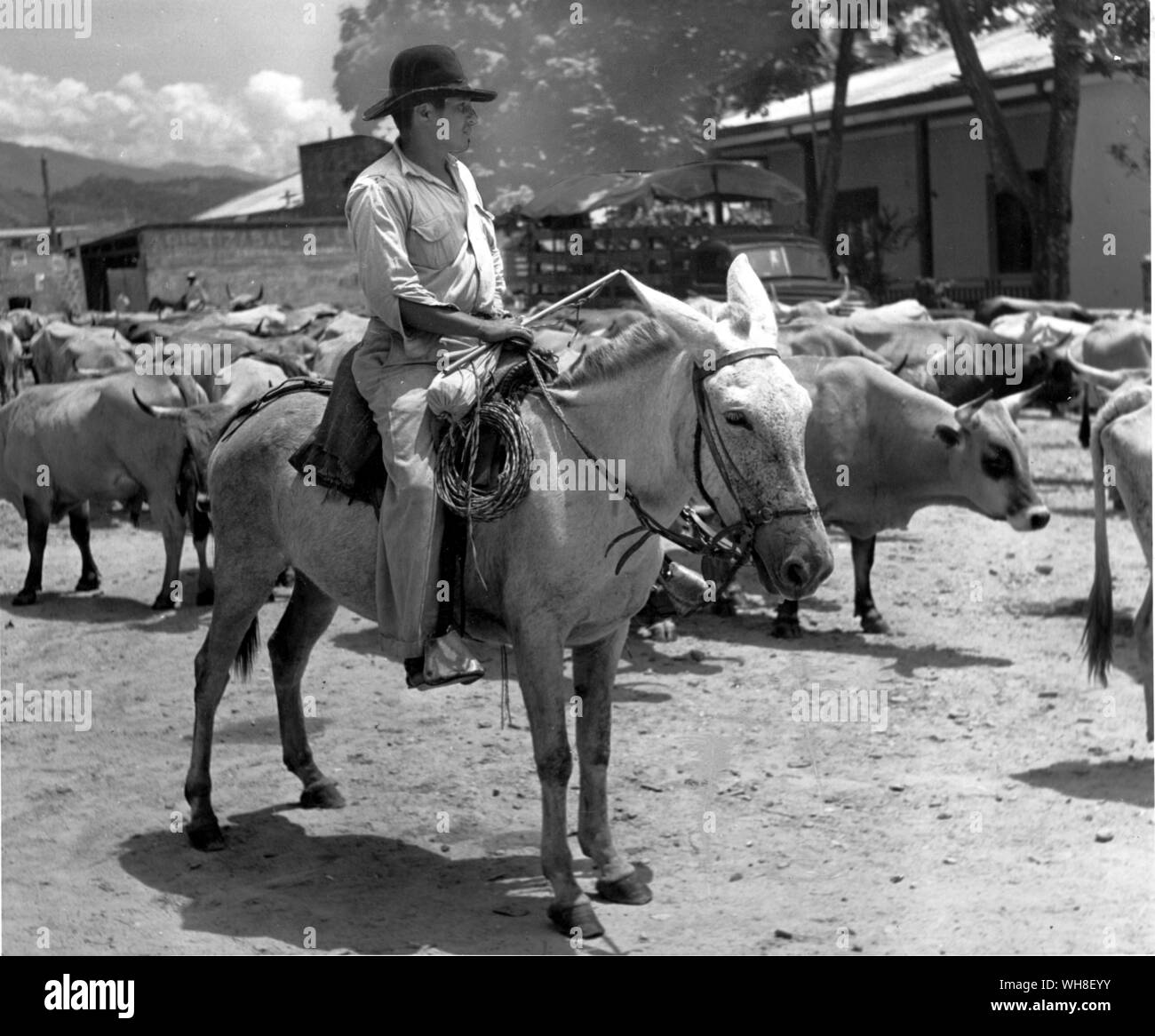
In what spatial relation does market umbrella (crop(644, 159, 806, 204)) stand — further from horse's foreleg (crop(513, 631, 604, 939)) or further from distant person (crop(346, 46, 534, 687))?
horse's foreleg (crop(513, 631, 604, 939))

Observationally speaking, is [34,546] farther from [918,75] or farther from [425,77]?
[918,75]

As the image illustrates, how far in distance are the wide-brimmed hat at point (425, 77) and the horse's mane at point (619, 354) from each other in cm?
92

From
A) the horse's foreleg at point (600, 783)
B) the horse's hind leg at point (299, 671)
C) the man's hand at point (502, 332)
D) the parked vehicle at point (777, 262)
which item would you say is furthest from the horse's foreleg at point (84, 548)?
the parked vehicle at point (777, 262)

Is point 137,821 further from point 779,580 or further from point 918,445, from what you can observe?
point 918,445

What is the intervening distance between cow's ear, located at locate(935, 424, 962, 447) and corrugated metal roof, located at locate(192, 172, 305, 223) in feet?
66.5

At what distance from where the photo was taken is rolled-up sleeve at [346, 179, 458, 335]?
16.1 feet

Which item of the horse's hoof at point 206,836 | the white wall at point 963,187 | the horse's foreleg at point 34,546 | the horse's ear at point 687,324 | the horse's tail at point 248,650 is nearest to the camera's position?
the horse's ear at point 687,324

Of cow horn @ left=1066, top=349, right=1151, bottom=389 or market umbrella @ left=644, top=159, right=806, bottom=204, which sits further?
market umbrella @ left=644, top=159, right=806, bottom=204

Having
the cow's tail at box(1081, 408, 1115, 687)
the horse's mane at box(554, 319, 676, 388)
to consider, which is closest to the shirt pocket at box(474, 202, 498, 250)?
the horse's mane at box(554, 319, 676, 388)

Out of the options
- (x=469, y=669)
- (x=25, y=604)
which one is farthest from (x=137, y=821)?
(x=25, y=604)

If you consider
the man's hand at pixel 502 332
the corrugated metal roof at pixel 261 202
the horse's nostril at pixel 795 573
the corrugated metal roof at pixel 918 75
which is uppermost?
the corrugated metal roof at pixel 918 75

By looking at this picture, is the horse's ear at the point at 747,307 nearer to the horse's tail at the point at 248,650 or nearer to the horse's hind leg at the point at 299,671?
the horse's hind leg at the point at 299,671

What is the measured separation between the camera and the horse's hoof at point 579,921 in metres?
4.83

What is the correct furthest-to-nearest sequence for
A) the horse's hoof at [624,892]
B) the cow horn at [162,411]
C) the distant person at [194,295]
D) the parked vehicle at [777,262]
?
1. the distant person at [194,295]
2. the parked vehicle at [777,262]
3. the cow horn at [162,411]
4. the horse's hoof at [624,892]
